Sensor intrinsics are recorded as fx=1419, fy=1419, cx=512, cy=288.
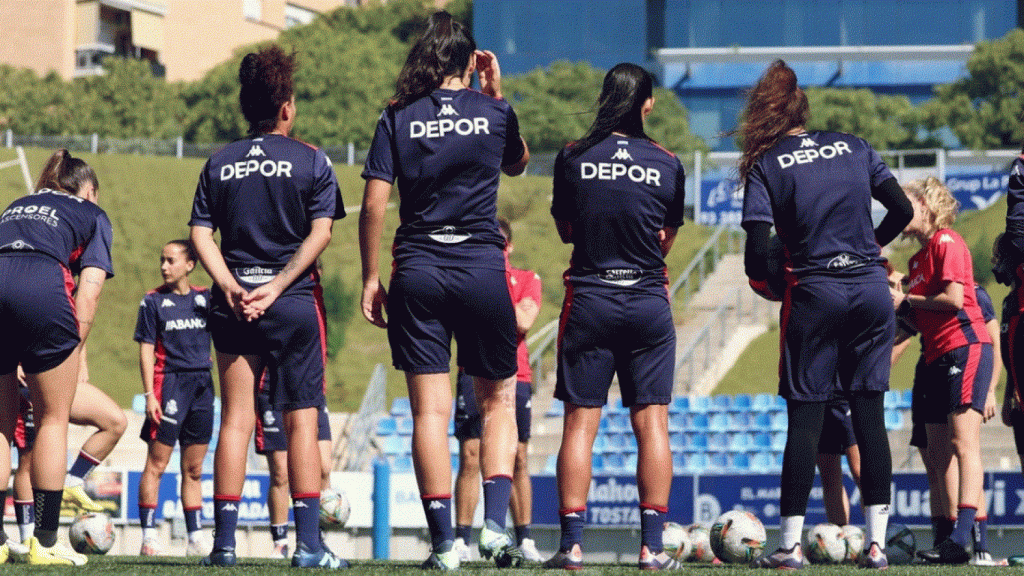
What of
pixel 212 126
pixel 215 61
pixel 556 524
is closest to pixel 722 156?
pixel 212 126

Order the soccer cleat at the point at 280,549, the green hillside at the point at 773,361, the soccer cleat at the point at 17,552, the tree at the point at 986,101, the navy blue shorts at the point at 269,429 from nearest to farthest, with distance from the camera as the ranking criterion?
the soccer cleat at the point at 17,552 → the soccer cleat at the point at 280,549 → the navy blue shorts at the point at 269,429 → the green hillside at the point at 773,361 → the tree at the point at 986,101

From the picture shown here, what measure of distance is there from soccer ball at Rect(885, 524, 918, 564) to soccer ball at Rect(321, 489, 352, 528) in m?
3.23

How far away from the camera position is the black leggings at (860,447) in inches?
249

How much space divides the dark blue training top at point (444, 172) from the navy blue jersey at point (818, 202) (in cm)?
119

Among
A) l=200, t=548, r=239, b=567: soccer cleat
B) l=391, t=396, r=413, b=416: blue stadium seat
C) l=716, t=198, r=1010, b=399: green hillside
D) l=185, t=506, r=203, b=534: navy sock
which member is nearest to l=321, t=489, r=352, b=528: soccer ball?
l=185, t=506, r=203, b=534: navy sock

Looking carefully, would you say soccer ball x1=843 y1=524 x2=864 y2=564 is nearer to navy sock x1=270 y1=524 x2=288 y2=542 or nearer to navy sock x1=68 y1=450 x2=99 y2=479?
navy sock x1=270 y1=524 x2=288 y2=542

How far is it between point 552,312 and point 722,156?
2805 centimetres

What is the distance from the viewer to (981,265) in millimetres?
31250

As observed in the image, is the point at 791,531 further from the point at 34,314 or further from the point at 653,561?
the point at 34,314

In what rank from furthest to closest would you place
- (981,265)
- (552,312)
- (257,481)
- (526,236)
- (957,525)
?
1. (526,236)
2. (552,312)
3. (981,265)
4. (257,481)
5. (957,525)

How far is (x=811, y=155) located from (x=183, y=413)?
5677 mm

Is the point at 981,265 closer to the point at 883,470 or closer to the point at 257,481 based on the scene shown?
the point at 257,481

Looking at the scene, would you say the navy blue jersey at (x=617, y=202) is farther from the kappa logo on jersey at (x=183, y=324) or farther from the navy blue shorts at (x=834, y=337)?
the kappa logo on jersey at (x=183, y=324)

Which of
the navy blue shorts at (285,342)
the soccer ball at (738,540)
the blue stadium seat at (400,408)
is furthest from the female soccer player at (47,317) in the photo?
the blue stadium seat at (400,408)
